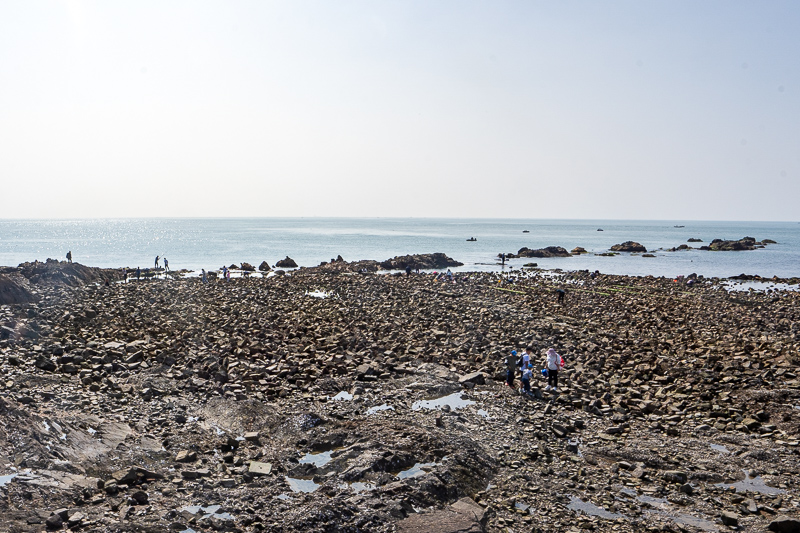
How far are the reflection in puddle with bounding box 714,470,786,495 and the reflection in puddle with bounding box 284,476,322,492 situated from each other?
871 centimetres

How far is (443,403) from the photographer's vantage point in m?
16.5

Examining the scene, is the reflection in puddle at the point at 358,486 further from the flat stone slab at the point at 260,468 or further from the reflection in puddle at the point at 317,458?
the flat stone slab at the point at 260,468

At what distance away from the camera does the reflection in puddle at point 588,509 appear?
32.7 ft

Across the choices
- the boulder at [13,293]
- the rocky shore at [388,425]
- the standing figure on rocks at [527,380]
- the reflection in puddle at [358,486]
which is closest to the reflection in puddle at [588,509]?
the rocky shore at [388,425]

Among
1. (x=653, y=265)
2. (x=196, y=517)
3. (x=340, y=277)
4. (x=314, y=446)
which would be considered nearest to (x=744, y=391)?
(x=314, y=446)

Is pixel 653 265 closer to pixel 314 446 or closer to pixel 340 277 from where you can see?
pixel 340 277

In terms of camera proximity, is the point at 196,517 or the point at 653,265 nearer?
the point at 196,517

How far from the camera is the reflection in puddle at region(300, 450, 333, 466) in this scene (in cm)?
1185

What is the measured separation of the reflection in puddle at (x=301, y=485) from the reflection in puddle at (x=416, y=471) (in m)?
1.76

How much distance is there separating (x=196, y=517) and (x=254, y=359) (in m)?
11.3

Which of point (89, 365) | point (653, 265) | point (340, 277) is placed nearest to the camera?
point (89, 365)

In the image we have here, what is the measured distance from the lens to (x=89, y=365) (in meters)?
18.6

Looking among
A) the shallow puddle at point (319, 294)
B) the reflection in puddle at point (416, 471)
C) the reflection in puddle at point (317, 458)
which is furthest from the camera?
the shallow puddle at point (319, 294)

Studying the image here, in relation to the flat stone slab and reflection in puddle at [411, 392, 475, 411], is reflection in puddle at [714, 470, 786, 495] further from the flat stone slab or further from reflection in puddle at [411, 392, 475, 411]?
the flat stone slab
